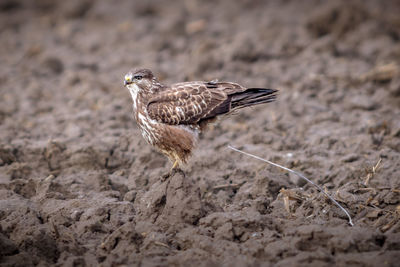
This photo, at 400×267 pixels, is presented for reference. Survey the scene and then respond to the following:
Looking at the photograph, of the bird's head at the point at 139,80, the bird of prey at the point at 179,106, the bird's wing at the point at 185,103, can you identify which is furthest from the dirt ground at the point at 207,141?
the bird's head at the point at 139,80

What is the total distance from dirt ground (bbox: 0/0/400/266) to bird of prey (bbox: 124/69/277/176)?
25.3 inches

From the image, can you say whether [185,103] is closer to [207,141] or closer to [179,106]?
[179,106]

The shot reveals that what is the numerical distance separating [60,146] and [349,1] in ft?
29.1

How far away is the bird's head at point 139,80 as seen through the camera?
22.6ft

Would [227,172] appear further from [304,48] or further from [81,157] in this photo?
[304,48]

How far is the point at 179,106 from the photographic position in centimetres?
680

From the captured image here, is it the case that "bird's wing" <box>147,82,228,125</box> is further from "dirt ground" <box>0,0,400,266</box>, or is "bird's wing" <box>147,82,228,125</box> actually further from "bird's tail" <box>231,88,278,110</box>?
"dirt ground" <box>0,0,400,266</box>

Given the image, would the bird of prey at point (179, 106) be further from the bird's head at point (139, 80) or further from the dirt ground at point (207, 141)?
the dirt ground at point (207, 141)

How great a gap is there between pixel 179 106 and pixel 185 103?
9 centimetres

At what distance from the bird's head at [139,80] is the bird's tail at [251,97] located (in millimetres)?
1074

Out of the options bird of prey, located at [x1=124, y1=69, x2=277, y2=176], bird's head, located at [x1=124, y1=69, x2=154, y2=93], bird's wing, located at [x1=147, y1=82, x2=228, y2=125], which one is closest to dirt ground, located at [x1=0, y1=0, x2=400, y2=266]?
bird of prey, located at [x1=124, y1=69, x2=277, y2=176]

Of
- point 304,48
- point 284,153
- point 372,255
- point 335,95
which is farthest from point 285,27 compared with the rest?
point 372,255

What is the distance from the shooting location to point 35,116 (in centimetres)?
1020

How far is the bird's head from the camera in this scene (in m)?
6.90
